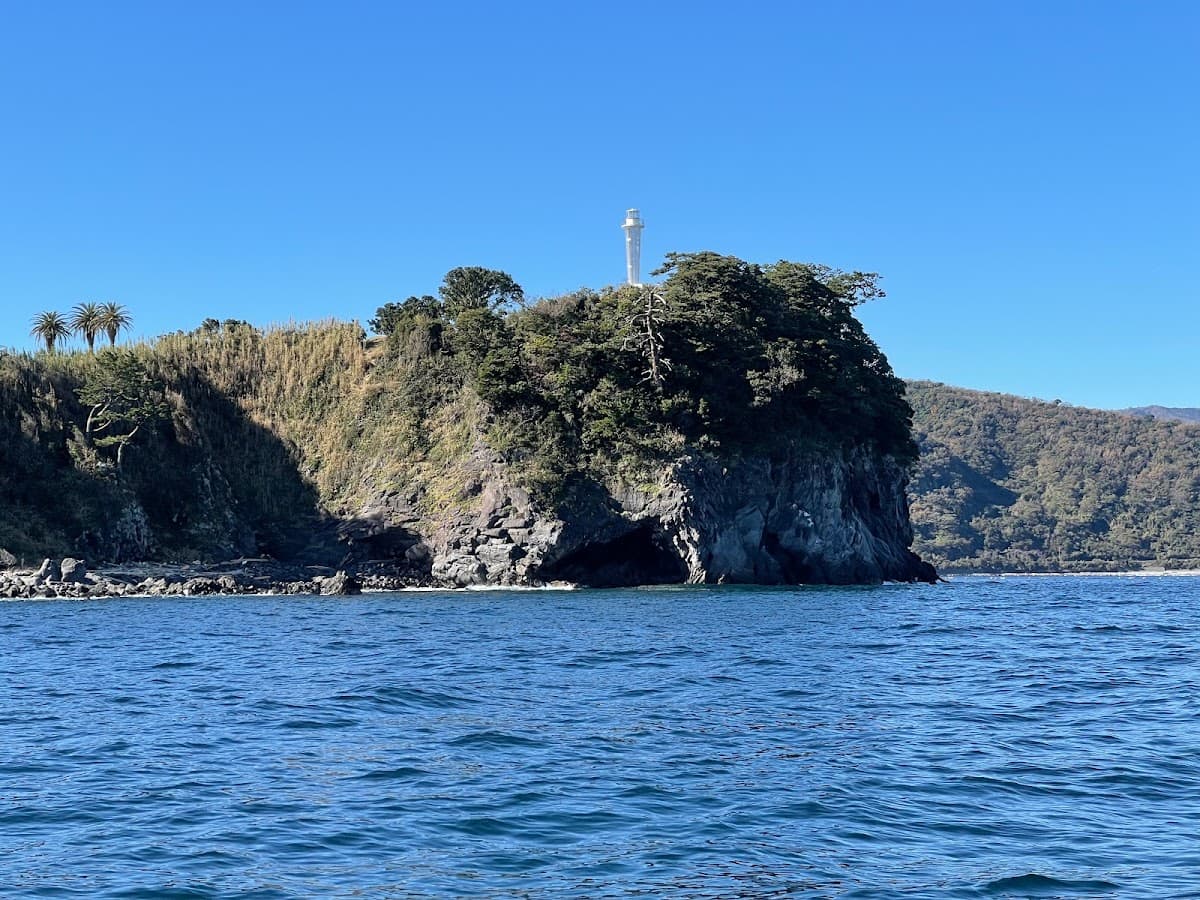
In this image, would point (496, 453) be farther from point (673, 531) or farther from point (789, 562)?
point (789, 562)

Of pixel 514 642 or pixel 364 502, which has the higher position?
pixel 364 502

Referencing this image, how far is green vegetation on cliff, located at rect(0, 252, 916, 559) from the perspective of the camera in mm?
64312

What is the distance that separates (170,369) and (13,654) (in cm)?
5112

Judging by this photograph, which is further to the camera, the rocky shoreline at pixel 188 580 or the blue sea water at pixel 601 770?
the rocky shoreline at pixel 188 580

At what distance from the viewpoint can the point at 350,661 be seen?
84.2 ft

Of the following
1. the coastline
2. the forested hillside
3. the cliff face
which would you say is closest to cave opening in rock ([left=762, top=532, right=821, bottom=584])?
the cliff face

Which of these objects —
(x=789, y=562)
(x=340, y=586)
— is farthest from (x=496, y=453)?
(x=789, y=562)

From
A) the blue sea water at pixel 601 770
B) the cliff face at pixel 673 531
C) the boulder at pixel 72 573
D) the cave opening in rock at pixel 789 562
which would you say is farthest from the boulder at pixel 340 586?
the blue sea water at pixel 601 770

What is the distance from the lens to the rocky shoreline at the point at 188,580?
5366 centimetres

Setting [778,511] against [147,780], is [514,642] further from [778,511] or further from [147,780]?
[778,511]

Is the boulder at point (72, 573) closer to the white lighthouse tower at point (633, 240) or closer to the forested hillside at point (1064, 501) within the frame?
the white lighthouse tower at point (633, 240)

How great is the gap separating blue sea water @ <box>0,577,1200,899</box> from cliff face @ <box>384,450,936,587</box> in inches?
1281

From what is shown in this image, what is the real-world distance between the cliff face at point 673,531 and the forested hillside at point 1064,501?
87.5 metres

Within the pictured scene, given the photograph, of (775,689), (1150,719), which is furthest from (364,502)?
(1150,719)
